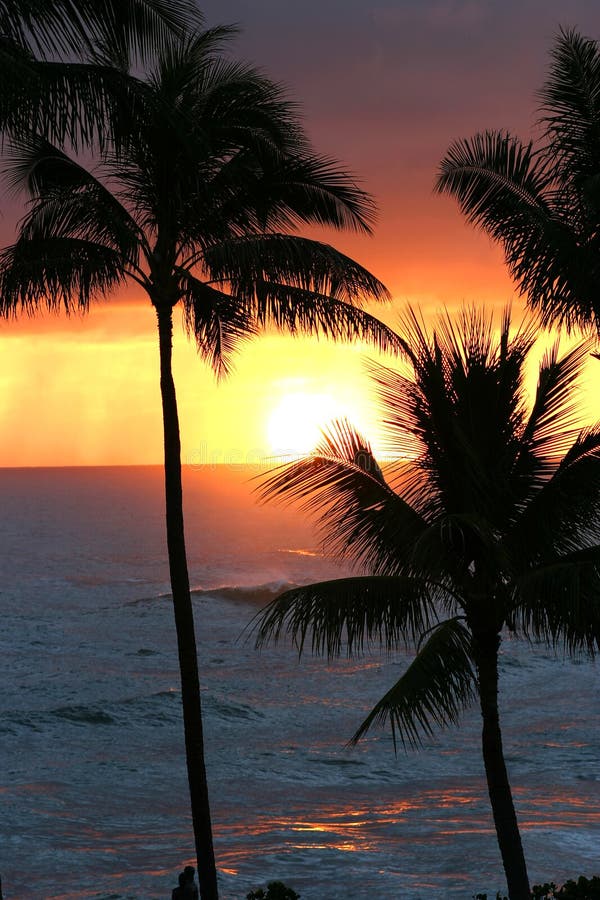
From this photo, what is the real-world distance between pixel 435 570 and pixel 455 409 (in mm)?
1823

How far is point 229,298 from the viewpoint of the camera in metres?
14.3

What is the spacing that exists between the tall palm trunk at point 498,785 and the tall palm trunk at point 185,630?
3.59 meters

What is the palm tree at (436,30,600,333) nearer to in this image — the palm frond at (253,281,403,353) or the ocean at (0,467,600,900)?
the palm frond at (253,281,403,353)

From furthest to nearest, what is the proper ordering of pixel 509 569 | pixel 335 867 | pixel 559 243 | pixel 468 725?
pixel 468 725 → pixel 335 867 → pixel 559 243 → pixel 509 569

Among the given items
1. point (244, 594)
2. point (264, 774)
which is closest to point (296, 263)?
point (264, 774)

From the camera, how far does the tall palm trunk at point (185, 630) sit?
13.3 metres

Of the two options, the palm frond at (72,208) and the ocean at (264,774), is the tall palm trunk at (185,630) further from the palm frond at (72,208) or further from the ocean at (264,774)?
the ocean at (264,774)

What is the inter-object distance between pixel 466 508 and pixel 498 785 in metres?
3.19

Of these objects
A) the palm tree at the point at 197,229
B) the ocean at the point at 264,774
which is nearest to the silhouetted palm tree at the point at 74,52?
the palm tree at the point at 197,229

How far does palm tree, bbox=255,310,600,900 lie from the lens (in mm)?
11555

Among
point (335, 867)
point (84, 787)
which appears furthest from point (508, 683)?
point (335, 867)

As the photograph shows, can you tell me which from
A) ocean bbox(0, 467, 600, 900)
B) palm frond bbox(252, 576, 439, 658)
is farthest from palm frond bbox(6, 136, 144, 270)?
ocean bbox(0, 467, 600, 900)

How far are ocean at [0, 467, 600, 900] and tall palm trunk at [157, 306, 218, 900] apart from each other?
9165 millimetres

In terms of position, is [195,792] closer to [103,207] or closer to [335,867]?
[103,207]
